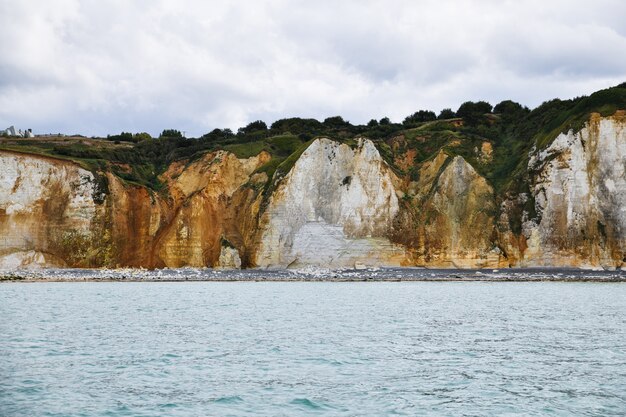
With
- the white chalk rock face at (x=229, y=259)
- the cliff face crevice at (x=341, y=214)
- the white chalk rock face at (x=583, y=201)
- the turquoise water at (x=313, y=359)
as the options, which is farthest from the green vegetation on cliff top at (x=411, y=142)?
the turquoise water at (x=313, y=359)

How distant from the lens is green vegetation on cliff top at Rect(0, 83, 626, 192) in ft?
214

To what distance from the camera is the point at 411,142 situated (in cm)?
7506

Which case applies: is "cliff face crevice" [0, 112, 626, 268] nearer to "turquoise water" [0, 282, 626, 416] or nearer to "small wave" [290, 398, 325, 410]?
"turquoise water" [0, 282, 626, 416]

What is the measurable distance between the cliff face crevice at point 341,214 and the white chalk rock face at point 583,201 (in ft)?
0.30

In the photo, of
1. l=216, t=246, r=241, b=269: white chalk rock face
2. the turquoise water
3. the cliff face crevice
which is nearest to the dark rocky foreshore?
the cliff face crevice

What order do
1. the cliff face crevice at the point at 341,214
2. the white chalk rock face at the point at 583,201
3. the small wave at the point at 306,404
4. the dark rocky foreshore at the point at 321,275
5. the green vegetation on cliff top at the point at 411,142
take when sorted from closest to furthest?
1. the small wave at the point at 306,404
2. the dark rocky foreshore at the point at 321,275
3. the white chalk rock face at the point at 583,201
4. the cliff face crevice at the point at 341,214
5. the green vegetation on cliff top at the point at 411,142

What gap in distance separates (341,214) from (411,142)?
1491 cm

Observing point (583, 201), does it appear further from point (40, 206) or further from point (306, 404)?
point (306, 404)

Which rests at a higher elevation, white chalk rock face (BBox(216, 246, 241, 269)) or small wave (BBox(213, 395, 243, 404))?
white chalk rock face (BBox(216, 246, 241, 269))

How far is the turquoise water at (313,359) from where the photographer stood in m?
12.2

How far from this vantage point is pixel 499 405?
12.1 meters

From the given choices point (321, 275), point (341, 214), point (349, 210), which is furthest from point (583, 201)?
point (321, 275)

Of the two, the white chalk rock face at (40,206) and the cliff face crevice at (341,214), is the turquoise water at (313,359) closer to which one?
the cliff face crevice at (341,214)

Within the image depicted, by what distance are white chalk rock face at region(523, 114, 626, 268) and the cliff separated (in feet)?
0.30
